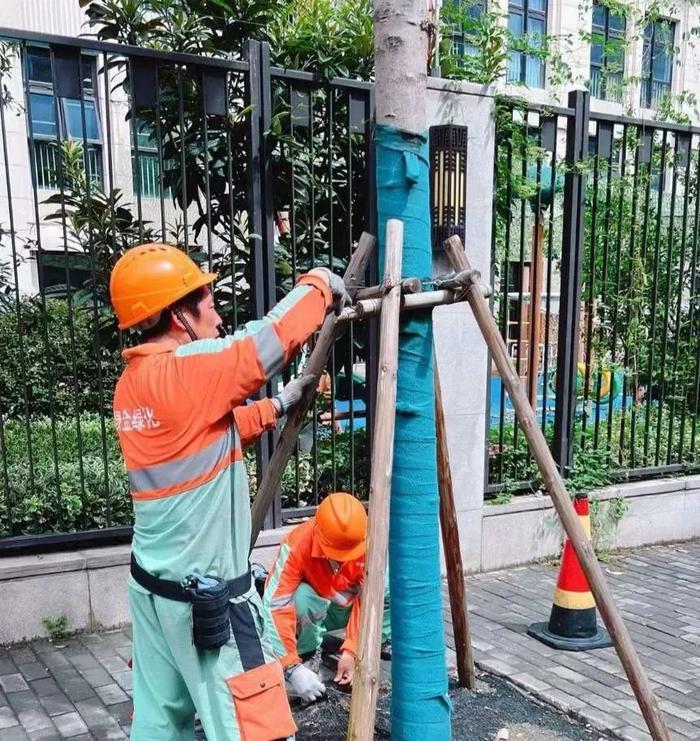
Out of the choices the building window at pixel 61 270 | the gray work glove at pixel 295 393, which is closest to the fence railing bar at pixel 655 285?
the gray work glove at pixel 295 393

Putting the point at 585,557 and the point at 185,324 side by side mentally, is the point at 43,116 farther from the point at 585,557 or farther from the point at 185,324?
the point at 585,557

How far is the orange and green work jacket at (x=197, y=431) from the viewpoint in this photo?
2186mm

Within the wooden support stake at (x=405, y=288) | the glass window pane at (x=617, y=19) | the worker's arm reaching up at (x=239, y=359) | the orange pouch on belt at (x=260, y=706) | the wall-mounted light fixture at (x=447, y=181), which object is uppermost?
the glass window pane at (x=617, y=19)

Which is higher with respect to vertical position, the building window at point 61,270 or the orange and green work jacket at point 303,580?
the building window at point 61,270

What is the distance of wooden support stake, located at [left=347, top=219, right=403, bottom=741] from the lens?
233 centimetres

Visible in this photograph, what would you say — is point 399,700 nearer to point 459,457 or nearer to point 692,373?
point 459,457

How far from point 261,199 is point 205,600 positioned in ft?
10.4

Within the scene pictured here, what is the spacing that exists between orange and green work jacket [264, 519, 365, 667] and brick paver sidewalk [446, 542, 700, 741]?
929mm

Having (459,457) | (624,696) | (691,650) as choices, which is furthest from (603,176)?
(624,696)

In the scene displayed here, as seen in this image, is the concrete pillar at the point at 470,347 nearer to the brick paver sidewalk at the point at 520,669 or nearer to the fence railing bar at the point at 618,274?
the brick paver sidewalk at the point at 520,669

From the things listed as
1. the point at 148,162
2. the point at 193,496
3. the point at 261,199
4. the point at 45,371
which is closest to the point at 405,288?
the point at 193,496

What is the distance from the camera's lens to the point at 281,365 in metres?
2.21

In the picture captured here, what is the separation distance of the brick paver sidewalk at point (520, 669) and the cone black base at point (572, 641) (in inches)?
1.8

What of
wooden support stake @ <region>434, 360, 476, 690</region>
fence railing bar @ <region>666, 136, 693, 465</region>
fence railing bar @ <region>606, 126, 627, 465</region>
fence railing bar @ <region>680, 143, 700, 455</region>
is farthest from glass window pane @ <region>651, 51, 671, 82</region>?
wooden support stake @ <region>434, 360, 476, 690</region>
